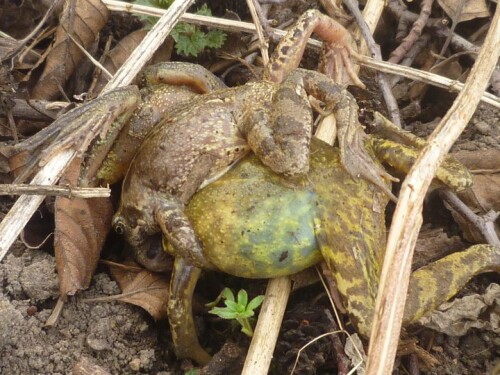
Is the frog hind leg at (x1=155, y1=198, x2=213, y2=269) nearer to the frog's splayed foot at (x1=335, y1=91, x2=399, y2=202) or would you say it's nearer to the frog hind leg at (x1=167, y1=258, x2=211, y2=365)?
the frog hind leg at (x1=167, y1=258, x2=211, y2=365)

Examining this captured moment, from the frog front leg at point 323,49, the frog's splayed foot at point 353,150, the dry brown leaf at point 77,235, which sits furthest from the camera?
the frog front leg at point 323,49

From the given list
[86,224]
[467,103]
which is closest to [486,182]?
[467,103]

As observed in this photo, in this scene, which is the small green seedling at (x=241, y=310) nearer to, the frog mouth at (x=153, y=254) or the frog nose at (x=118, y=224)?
the frog mouth at (x=153, y=254)

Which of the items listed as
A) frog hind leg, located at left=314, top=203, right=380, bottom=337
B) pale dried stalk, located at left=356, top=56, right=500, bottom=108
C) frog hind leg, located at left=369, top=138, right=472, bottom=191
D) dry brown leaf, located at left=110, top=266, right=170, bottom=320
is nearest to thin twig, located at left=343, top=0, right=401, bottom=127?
pale dried stalk, located at left=356, top=56, right=500, bottom=108

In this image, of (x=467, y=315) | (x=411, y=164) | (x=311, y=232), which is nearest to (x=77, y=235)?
(x=311, y=232)

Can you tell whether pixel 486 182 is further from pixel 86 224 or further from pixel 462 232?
pixel 86 224

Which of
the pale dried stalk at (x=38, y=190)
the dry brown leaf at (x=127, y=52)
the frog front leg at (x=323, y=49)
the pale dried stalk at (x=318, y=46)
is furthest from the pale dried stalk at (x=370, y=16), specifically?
the pale dried stalk at (x=38, y=190)
